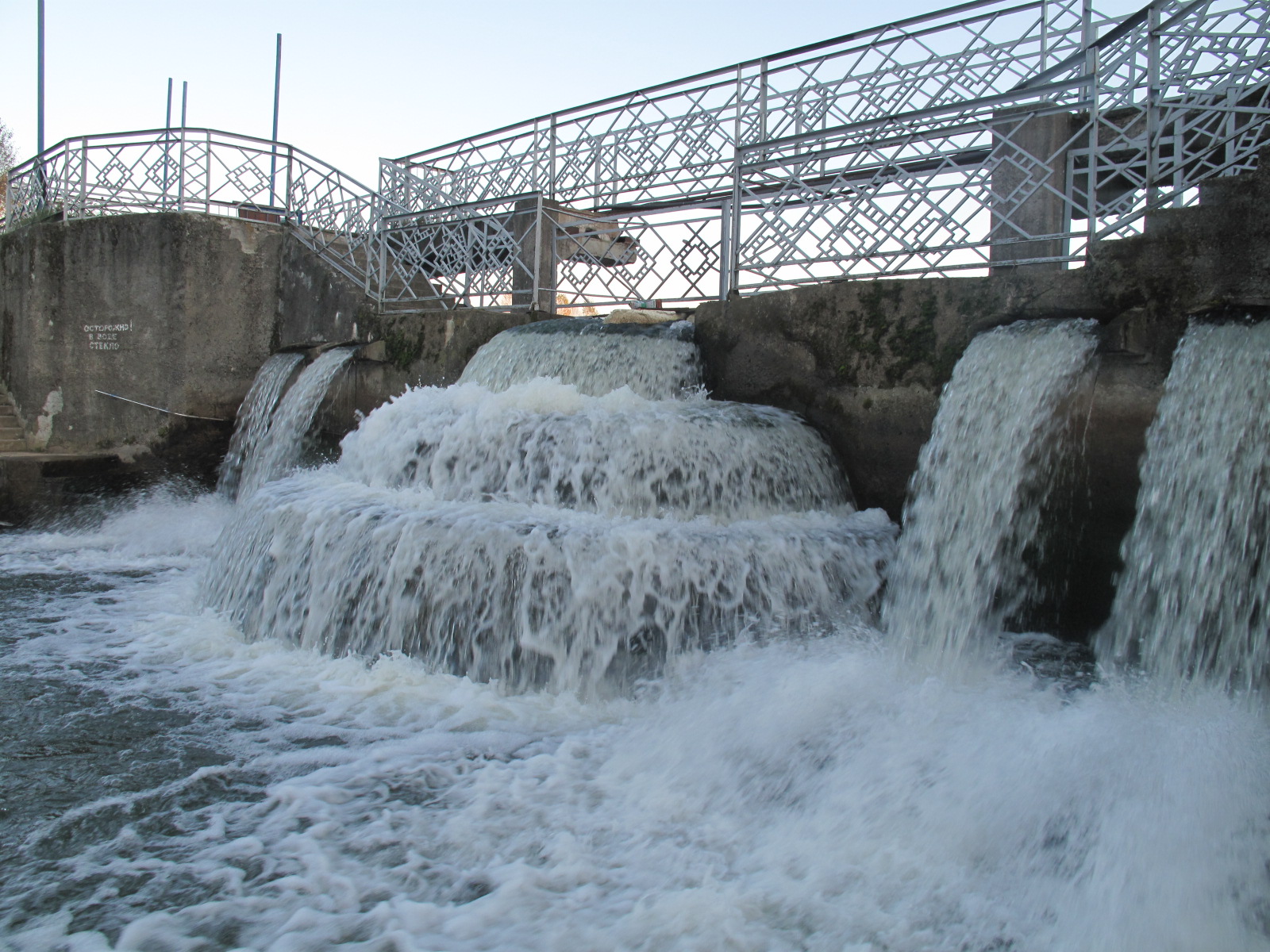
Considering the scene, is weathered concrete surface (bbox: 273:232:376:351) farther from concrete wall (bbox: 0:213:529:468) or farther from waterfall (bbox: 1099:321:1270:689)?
waterfall (bbox: 1099:321:1270:689)

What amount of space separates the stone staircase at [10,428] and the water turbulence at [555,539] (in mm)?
6159

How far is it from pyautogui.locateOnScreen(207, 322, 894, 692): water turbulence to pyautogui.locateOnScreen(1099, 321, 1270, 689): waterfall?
4.48ft

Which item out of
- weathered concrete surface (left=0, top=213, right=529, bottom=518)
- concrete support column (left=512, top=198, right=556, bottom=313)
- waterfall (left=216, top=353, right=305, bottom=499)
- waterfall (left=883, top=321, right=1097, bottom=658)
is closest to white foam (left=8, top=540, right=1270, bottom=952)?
waterfall (left=883, top=321, right=1097, bottom=658)

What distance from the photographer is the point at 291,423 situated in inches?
352

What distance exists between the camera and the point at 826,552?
4.88 metres

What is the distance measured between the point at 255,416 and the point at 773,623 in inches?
290

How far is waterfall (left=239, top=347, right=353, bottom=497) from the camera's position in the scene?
28.8ft

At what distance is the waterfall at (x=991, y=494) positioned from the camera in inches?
183

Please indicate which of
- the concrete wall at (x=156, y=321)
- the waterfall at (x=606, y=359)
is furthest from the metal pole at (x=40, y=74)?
the waterfall at (x=606, y=359)

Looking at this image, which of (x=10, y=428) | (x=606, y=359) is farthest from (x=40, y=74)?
(x=606, y=359)

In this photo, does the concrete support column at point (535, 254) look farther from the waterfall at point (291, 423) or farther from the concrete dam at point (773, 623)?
the waterfall at point (291, 423)

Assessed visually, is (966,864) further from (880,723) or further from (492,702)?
(492,702)

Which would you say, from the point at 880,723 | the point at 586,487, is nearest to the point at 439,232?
the point at 586,487

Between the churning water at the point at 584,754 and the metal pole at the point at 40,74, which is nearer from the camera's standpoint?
the churning water at the point at 584,754
